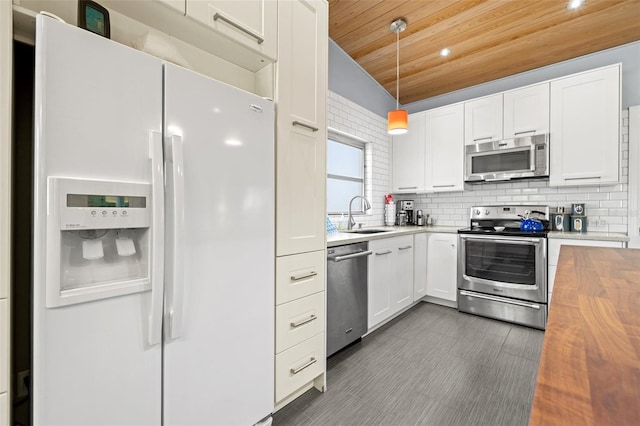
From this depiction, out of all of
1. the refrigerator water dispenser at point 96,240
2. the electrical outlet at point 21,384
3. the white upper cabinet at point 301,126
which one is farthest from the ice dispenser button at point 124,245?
the white upper cabinet at point 301,126

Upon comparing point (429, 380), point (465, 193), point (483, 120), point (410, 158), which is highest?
point (483, 120)

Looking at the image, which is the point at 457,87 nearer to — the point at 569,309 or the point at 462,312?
the point at 462,312

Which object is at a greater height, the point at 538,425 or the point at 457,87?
the point at 457,87

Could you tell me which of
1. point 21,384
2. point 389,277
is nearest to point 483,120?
point 389,277

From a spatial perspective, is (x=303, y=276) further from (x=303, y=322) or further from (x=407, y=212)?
(x=407, y=212)

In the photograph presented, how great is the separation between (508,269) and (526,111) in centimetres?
172

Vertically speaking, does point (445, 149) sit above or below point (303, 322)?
above

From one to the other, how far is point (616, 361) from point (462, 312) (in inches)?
119

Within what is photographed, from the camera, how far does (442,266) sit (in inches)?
132

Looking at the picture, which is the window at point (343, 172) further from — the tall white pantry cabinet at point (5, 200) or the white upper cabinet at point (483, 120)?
the tall white pantry cabinet at point (5, 200)

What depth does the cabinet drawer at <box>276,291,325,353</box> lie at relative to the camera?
1560 mm

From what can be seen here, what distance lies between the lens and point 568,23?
262cm

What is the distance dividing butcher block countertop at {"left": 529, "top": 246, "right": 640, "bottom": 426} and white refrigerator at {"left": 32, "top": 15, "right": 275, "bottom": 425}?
109 centimetres

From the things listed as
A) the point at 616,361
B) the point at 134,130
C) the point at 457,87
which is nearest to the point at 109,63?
the point at 134,130
